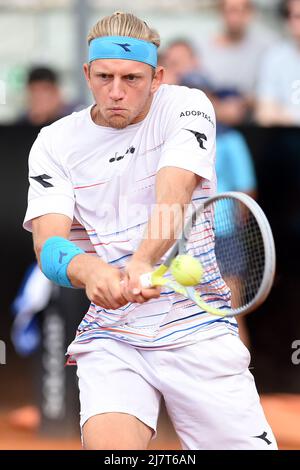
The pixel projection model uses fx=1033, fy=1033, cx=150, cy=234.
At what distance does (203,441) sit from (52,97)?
428 centimetres

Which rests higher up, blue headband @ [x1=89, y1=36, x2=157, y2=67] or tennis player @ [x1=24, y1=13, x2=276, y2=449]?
blue headband @ [x1=89, y1=36, x2=157, y2=67]

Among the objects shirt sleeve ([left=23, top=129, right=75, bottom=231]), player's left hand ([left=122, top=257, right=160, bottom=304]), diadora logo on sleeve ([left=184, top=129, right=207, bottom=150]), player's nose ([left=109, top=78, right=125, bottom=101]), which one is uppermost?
player's nose ([left=109, top=78, right=125, bottom=101])

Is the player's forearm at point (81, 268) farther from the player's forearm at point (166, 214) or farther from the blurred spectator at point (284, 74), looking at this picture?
the blurred spectator at point (284, 74)

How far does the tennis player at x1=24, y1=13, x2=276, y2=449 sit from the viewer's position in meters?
3.98

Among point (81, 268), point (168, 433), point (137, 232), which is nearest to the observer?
point (81, 268)

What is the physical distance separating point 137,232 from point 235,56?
410 cm

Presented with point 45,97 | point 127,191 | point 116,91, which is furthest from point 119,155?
point 45,97

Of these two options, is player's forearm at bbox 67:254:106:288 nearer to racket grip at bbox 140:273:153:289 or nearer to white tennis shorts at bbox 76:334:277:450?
racket grip at bbox 140:273:153:289

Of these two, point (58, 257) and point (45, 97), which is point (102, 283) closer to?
point (58, 257)

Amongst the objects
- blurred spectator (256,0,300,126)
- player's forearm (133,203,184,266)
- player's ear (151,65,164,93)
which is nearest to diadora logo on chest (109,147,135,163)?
player's ear (151,65,164,93)

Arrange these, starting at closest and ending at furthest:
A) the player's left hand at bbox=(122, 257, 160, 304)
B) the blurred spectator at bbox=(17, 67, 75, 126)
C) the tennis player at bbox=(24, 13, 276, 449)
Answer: the player's left hand at bbox=(122, 257, 160, 304) → the tennis player at bbox=(24, 13, 276, 449) → the blurred spectator at bbox=(17, 67, 75, 126)

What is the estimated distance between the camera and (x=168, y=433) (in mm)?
8156

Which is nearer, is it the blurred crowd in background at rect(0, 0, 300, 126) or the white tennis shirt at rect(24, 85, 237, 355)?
the white tennis shirt at rect(24, 85, 237, 355)
